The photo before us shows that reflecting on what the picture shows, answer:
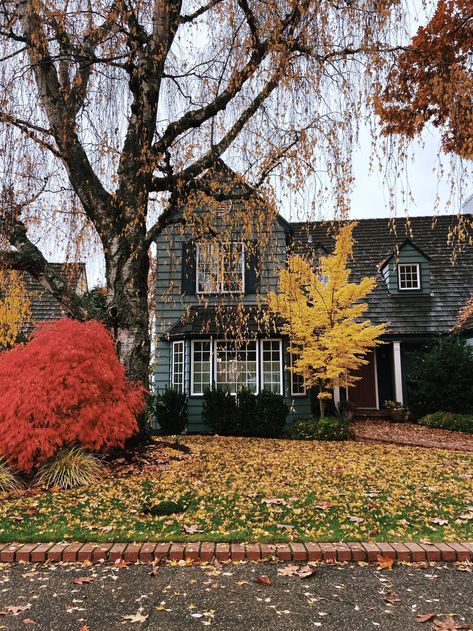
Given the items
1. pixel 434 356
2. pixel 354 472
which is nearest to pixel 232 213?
pixel 354 472

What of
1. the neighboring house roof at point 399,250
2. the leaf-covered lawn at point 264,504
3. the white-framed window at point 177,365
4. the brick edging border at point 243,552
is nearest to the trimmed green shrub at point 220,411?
the white-framed window at point 177,365

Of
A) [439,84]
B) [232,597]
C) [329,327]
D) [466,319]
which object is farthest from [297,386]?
[232,597]

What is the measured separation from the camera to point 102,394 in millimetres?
7262

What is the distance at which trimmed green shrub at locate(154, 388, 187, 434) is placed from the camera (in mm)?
13523

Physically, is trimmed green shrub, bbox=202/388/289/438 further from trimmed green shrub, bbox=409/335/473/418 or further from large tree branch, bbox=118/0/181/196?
large tree branch, bbox=118/0/181/196

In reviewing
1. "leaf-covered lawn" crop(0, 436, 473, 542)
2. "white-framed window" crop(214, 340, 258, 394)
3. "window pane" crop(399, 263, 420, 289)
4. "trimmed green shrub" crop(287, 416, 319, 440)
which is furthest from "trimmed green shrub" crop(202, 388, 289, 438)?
"window pane" crop(399, 263, 420, 289)

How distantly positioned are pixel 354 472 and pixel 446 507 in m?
2.10

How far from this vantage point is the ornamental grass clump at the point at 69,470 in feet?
21.3

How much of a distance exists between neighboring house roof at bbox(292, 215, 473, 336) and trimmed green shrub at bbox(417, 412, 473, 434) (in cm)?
319

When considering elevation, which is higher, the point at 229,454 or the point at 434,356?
the point at 434,356

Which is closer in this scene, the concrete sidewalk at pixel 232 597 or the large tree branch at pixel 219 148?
the concrete sidewalk at pixel 232 597

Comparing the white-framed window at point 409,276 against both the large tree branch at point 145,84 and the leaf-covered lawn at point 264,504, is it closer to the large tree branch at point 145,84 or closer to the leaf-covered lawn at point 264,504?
the leaf-covered lawn at point 264,504

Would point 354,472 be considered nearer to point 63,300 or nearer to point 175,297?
point 63,300

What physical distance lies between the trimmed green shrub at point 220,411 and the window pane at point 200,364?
1.03 m
